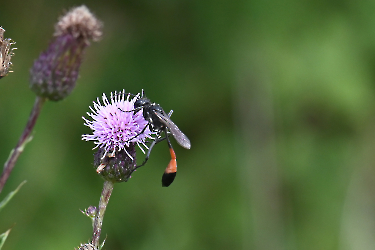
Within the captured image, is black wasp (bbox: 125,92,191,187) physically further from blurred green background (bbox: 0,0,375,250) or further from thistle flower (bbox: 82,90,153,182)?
blurred green background (bbox: 0,0,375,250)

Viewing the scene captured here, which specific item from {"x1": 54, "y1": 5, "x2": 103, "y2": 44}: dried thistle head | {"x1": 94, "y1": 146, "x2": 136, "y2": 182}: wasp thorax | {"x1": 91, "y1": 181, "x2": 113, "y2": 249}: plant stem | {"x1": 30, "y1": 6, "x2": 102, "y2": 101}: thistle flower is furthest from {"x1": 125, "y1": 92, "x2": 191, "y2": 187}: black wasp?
{"x1": 54, "y1": 5, "x2": 103, "y2": 44}: dried thistle head

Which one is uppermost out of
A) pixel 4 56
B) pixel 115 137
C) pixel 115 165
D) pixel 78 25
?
pixel 78 25

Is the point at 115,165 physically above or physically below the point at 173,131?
below

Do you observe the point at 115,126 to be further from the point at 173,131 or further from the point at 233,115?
the point at 233,115

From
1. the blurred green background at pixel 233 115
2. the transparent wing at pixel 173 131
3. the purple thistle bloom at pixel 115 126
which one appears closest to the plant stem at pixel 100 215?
the purple thistle bloom at pixel 115 126

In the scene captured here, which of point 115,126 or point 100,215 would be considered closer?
point 100,215

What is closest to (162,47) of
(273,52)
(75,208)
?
(273,52)

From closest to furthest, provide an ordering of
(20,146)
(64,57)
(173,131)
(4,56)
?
(4,56), (20,146), (173,131), (64,57)

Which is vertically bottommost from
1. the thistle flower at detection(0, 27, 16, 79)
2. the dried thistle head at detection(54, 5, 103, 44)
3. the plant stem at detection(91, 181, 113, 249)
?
the plant stem at detection(91, 181, 113, 249)

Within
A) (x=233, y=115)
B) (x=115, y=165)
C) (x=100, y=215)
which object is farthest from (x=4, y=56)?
(x=233, y=115)
